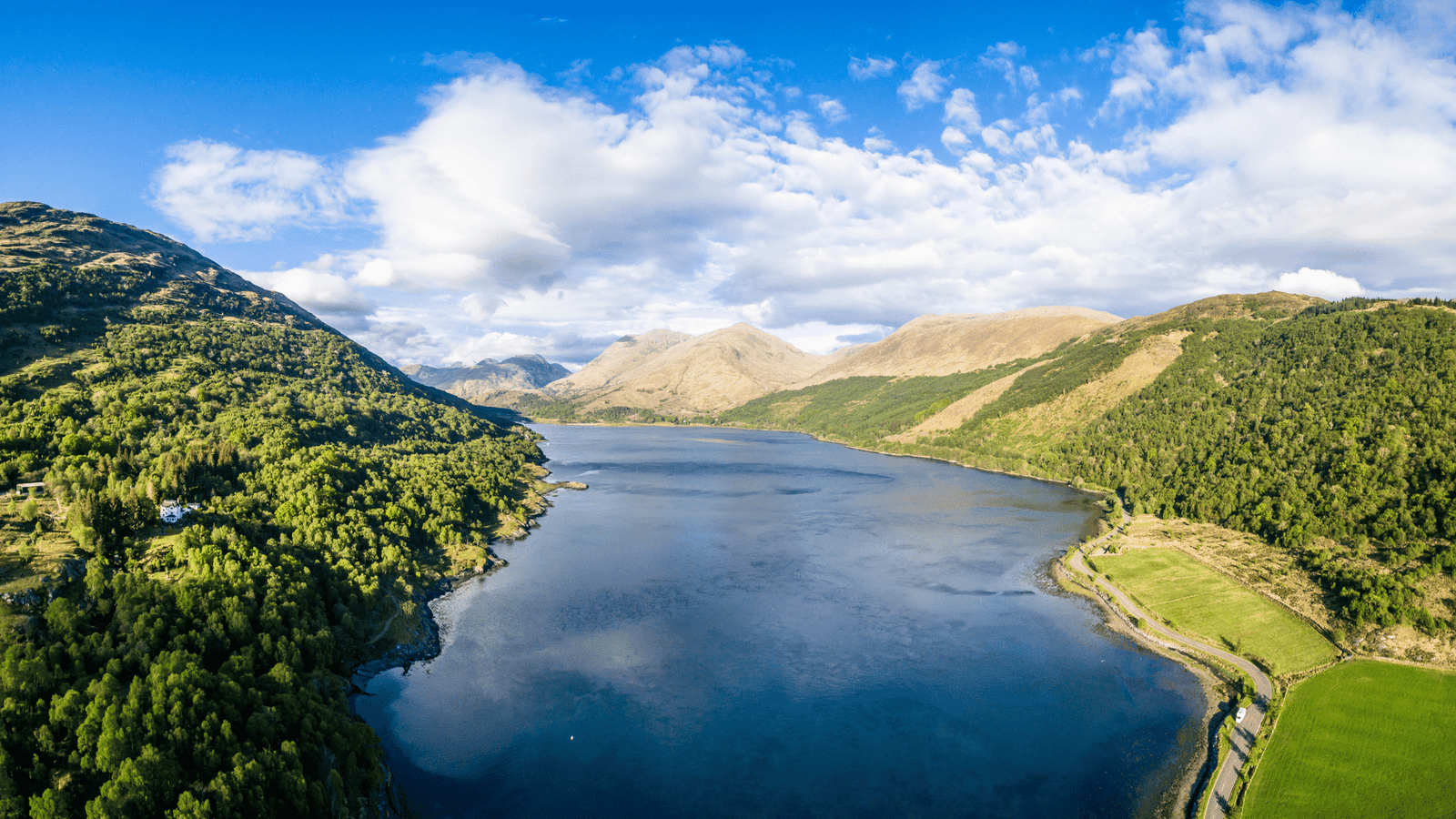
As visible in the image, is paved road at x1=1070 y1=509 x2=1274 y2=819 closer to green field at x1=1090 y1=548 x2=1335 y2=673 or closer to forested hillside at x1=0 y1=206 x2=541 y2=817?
green field at x1=1090 y1=548 x2=1335 y2=673

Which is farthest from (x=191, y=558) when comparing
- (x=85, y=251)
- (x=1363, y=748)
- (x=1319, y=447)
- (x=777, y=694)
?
(x=85, y=251)

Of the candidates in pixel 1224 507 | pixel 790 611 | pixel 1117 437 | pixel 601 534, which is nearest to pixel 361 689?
pixel 790 611

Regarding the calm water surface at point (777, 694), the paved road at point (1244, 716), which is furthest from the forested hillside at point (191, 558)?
the paved road at point (1244, 716)

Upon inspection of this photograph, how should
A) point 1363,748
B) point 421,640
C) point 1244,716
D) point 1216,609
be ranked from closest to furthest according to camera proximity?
1. point 1363,748
2. point 1244,716
3. point 421,640
4. point 1216,609

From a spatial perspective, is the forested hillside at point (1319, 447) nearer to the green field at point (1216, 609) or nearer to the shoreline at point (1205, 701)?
the green field at point (1216, 609)

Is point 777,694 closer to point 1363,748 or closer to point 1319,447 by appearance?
point 1363,748

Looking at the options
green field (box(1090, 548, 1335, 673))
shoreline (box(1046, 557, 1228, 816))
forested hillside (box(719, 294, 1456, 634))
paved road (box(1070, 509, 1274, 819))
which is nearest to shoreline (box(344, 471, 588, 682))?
shoreline (box(1046, 557, 1228, 816))

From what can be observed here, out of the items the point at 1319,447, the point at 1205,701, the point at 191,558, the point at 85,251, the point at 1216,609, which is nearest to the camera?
the point at 1205,701

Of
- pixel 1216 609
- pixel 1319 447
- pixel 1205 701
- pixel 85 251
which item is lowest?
pixel 1205 701
